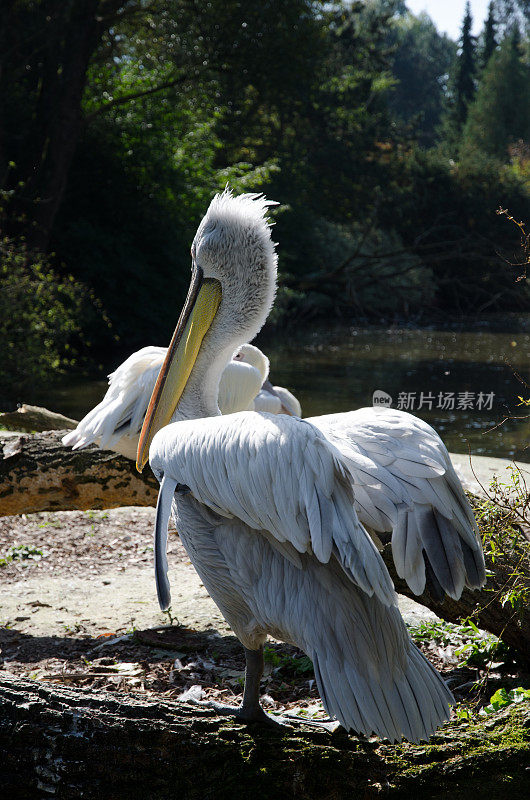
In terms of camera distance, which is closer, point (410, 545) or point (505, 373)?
point (410, 545)

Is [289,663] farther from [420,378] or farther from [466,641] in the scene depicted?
[420,378]

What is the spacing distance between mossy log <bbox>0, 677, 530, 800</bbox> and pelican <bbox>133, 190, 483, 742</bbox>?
0.09 meters

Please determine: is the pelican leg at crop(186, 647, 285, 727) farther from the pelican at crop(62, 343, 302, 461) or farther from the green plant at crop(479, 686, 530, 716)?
the pelican at crop(62, 343, 302, 461)

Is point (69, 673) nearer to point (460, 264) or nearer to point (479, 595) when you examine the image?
point (479, 595)

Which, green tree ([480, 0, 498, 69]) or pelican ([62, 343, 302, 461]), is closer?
pelican ([62, 343, 302, 461])

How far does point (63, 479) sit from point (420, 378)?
951 centimetres

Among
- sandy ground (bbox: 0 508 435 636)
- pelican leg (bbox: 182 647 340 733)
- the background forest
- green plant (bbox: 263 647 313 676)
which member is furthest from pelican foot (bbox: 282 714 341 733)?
the background forest

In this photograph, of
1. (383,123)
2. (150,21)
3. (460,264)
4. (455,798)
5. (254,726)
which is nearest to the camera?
(455,798)

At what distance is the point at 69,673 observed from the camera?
266cm

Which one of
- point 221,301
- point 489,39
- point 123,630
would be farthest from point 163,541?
point 489,39

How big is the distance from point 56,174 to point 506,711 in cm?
1244

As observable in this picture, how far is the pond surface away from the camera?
8.95 metres

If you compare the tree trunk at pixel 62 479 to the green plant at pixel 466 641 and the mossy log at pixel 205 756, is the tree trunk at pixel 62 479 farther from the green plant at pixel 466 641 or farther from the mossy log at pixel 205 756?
the mossy log at pixel 205 756

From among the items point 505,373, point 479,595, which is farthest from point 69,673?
point 505,373
